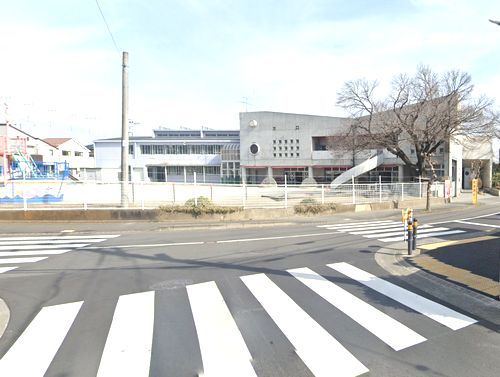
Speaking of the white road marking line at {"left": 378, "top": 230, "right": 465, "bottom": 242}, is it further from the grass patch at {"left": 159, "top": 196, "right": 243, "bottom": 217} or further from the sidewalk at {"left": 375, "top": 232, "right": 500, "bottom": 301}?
the grass patch at {"left": 159, "top": 196, "right": 243, "bottom": 217}

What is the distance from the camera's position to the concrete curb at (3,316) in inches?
210

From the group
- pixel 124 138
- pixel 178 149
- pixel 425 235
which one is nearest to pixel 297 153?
pixel 178 149

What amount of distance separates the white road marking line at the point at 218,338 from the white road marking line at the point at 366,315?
1.87 meters

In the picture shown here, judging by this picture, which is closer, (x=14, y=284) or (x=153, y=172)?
(x=14, y=284)

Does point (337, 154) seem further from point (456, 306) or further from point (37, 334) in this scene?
point (37, 334)

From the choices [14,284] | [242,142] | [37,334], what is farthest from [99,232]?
[242,142]

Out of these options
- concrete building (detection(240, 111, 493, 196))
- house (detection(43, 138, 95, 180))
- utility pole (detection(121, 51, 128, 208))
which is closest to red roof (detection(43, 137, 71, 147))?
house (detection(43, 138, 95, 180))

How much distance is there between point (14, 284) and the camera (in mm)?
7520

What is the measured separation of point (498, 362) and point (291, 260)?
573 centimetres

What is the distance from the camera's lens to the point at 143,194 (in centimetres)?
1788

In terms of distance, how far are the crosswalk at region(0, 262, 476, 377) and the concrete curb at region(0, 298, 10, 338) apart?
1.15 feet

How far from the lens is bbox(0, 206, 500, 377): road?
4.22 metres

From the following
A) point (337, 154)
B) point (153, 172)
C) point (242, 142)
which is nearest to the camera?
point (337, 154)

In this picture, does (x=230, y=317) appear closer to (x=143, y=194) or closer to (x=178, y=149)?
(x=143, y=194)
